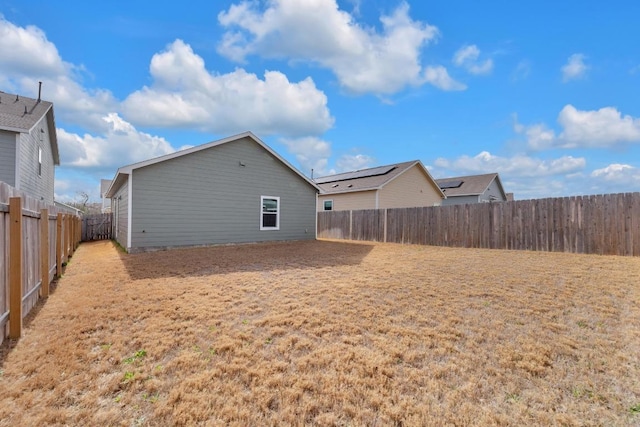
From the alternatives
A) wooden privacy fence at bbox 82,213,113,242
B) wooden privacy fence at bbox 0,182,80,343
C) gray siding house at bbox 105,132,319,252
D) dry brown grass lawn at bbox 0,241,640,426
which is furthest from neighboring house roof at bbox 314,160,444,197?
wooden privacy fence at bbox 0,182,80,343

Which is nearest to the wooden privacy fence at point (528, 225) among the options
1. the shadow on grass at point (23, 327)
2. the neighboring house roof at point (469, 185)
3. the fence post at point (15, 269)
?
the shadow on grass at point (23, 327)

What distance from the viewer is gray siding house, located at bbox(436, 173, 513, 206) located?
2711 cm

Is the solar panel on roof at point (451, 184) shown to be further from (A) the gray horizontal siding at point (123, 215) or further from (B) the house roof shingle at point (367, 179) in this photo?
(A) the gray horizontal siding at point (123, 215)

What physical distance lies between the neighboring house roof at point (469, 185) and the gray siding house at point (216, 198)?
18.6 meters

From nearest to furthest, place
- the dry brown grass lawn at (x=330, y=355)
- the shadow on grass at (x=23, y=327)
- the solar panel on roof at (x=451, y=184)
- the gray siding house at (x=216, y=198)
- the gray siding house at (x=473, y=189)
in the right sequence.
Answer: the dry brown grass lawn at (x=330, y=355) → the shadow on grass at (x=23, y=327) → the gray siding house at (x=216, y=198) → the gray siding house at (x=473, y=189) → the solar panel on roof at (x=451, y=184)

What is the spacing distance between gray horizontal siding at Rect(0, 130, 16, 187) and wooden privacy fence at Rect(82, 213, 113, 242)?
7.12 metres

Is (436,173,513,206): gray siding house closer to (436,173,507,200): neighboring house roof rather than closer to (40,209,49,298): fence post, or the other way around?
(436,173,507,200): neighboring house roof

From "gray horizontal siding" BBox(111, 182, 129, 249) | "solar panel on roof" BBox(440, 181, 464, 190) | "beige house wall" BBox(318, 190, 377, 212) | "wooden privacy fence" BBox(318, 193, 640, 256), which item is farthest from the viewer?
"solar panel on roof" BBox(440, 181, 464, 190)

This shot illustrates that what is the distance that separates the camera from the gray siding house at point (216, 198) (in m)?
10.8

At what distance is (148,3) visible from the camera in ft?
29.5

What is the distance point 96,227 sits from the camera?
57.6ft

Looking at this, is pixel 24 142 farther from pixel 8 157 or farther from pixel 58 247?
→ pixel 58 247

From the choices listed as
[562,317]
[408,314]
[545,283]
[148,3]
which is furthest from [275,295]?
[148,3]

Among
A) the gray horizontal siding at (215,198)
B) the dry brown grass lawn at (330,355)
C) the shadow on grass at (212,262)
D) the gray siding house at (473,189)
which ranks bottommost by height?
the dry brown grass lawn at (330,355)
